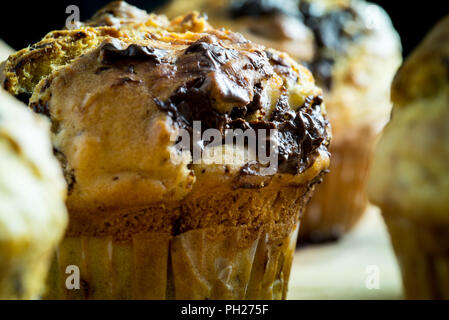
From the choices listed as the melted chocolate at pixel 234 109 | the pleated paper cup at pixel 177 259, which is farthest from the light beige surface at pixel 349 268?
the melted chocolate at pixel 234 109

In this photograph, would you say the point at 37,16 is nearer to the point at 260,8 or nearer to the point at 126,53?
the point at 260,8

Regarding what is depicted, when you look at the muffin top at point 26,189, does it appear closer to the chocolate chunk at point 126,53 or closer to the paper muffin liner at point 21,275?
the paper muffin liner at point 21,275

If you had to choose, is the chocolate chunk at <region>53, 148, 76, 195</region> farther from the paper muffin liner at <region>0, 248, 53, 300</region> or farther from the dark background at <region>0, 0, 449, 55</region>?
the dark background at <region>0, 0, 449, 55</region>

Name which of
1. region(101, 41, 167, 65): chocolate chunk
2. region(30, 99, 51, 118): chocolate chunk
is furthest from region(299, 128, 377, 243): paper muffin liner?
region(30, 99, 51, 118): chocolate chunk

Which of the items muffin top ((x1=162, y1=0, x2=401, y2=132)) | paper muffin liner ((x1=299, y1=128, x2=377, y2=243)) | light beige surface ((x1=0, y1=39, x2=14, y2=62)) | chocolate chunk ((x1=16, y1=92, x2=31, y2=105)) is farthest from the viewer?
paper muffin liner ((x1=299, y1=128, x2=377, y2=243))

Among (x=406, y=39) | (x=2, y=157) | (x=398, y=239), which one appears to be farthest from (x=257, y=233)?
(x=406, y=39)
